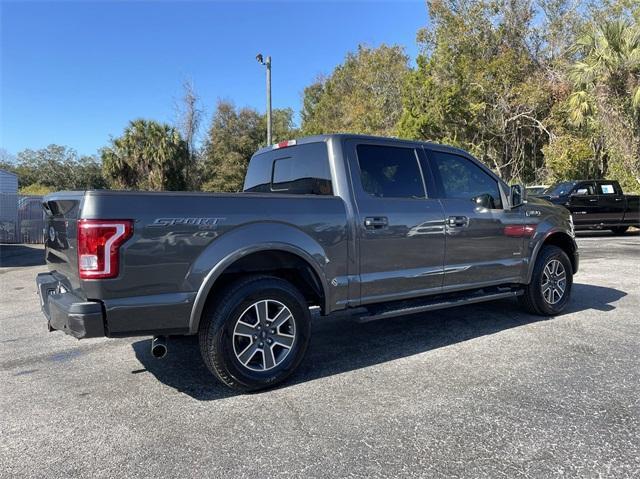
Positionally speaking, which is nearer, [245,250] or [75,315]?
[75,315]

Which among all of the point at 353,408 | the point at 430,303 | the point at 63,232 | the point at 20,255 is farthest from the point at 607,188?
the point at 20,255

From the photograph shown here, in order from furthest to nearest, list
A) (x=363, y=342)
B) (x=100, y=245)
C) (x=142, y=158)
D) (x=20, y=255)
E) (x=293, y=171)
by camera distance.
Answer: (x=142, y=158) < (x=20, y=255) < (x=363, y=342) < (x=293, y=171) < (x=100, y=245)

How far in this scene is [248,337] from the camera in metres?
3.69

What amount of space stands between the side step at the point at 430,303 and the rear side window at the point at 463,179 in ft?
3.05

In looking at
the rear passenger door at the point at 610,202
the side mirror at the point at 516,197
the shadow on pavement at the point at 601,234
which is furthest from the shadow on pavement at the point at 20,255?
the shadow on pavement at the point at 601,234

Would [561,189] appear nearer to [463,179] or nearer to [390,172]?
[463,179]

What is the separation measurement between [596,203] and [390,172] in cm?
1393

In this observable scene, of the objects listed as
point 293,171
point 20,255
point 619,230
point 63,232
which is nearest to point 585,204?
point 619,230

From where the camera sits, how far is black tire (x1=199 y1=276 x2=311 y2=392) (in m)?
3.53

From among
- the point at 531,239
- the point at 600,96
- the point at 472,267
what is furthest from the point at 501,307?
the point at 600,96

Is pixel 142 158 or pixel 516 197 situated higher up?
pixel 142 158

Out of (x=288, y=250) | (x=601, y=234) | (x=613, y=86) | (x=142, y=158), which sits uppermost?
(x=613, y=86)

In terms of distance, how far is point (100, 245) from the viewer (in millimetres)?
3135

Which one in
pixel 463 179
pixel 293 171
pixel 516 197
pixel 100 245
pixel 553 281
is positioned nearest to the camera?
pixel 100 245
